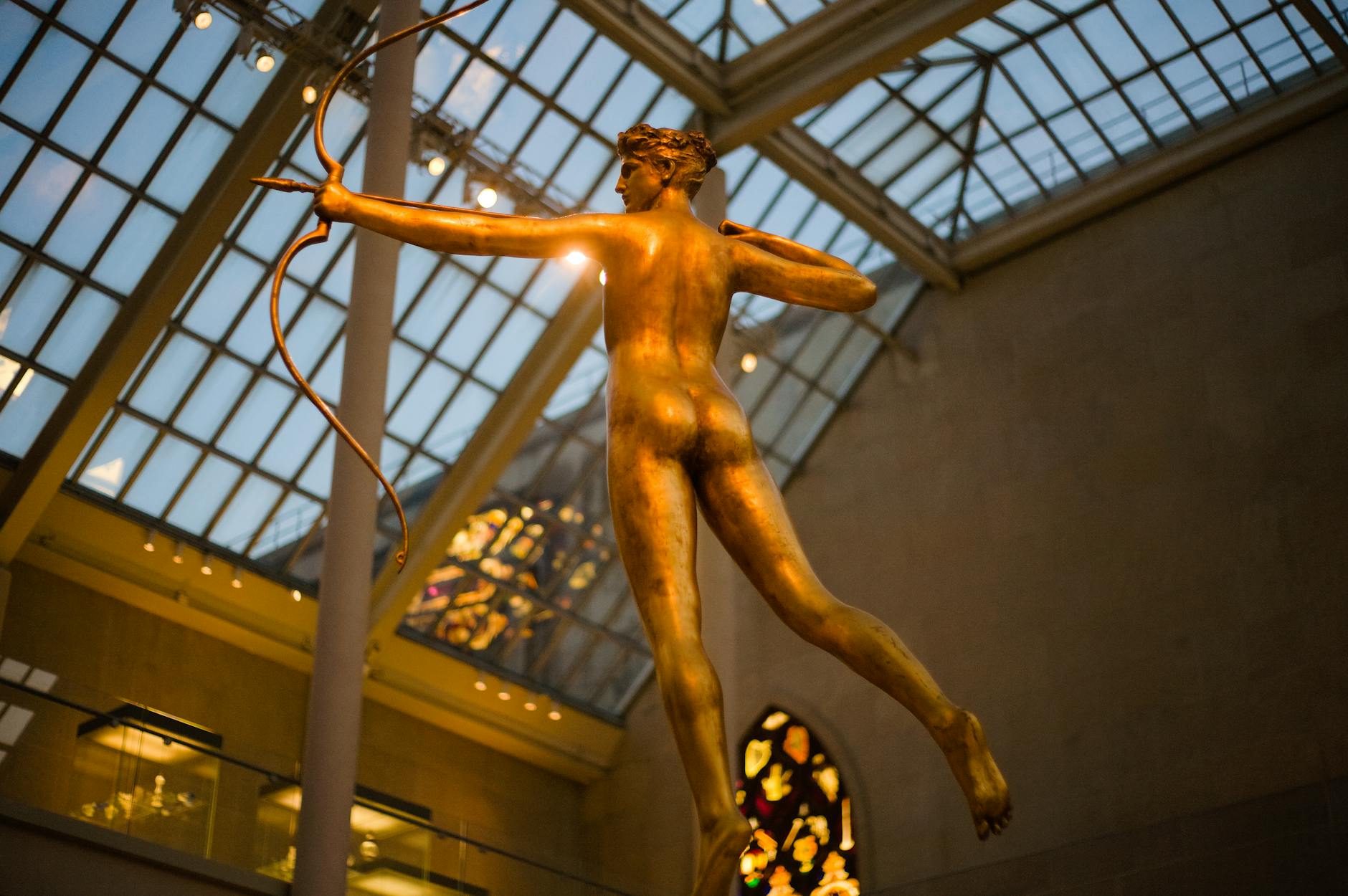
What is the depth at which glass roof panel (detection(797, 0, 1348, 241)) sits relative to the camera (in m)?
25.3

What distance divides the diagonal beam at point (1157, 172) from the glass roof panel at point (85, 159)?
41.8 ft

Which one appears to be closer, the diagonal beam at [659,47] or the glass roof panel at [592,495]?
the diagonal beam at [659,47]

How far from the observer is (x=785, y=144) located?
26844 mm

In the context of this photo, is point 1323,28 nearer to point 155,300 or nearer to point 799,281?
point 155,300

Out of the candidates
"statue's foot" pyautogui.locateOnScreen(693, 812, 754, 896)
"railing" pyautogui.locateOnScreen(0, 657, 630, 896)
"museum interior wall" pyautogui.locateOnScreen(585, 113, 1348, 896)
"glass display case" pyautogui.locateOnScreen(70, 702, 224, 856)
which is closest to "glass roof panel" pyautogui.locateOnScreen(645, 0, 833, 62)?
"museum interior wall" pyautogui.locateOnScreen(585, 113, 1348, 896)

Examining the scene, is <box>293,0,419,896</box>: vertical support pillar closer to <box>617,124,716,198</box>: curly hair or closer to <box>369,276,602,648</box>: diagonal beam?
<box>369,276,602,648</box>: diagonal beam

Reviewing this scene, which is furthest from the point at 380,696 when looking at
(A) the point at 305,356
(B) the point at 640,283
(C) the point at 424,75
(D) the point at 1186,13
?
(B) the point at 640,283

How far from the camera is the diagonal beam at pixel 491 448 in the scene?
89.0 feet

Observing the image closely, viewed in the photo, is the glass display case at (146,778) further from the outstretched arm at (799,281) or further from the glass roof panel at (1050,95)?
the glass roof panel at (1050,95)

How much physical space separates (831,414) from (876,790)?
7.28 meters

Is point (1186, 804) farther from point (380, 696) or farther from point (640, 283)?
point (640, 283)

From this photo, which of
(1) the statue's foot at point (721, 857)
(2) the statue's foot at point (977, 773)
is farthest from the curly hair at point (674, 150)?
(1) the statue's foot at point (721, 857)

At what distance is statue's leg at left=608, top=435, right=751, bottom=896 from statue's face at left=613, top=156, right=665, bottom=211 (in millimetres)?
1078

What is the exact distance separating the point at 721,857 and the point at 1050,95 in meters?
24.4
